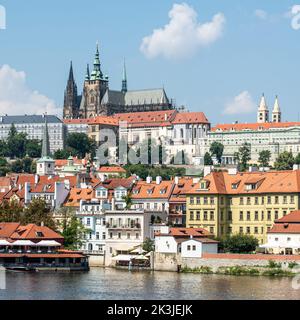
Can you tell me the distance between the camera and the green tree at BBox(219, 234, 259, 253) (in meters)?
54.2

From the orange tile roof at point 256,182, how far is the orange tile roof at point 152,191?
9.99ft

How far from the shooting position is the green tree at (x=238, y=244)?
178 ft

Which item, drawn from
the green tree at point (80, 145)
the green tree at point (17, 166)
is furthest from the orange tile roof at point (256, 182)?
the green tree at point (80, 145)

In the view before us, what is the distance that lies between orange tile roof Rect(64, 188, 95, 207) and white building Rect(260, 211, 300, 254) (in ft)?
51.2

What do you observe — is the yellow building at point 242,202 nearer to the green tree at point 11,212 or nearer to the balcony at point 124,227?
the balcony at point 124,227

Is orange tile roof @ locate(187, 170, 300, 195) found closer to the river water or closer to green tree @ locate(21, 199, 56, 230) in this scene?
green tree @ locate(21, 199, 56, 230)

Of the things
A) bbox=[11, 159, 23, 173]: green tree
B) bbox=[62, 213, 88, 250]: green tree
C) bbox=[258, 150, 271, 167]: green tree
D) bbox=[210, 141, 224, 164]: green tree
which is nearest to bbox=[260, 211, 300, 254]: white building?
bbox=[62, 213, 88, 250]: green tree

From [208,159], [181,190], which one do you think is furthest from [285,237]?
[208,159]

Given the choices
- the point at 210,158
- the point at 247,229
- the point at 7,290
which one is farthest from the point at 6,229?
the point at 210,158

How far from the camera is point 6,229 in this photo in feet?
185

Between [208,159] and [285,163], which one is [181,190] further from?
[208,159]

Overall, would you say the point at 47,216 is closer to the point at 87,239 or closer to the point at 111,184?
the point at 87,239

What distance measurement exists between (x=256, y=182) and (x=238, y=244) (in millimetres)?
5598

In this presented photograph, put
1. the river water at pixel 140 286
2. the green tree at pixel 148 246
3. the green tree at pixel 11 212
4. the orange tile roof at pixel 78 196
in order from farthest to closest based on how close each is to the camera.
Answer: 1. the orange tile roof at pixel 78 196
2. the green tree at pixel 11 212
3. the green tree at pixel 148 246
4. the river water at pixel 140 286
